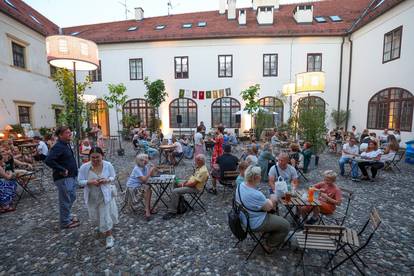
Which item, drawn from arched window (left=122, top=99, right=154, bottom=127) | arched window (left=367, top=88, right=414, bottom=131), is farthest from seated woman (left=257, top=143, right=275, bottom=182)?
arched window (left=122, top=99, right=154, bottom=127)

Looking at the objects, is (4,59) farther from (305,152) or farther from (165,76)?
(305,152)

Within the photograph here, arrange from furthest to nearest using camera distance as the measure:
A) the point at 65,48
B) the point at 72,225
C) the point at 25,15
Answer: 1. the point at 25,15
2. the point at 65,48
3. the point at 72,225

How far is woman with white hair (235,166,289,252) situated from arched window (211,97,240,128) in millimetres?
13678

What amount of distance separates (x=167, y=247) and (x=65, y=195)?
6.50 ft

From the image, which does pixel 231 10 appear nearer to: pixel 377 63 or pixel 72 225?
pixel 377 63

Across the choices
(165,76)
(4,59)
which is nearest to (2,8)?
(4,59)

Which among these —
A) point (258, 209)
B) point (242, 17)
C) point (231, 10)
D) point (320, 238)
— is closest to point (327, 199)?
point (320, 238)

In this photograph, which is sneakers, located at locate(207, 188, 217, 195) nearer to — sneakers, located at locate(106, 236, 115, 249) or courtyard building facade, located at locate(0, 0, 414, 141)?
sneakers, located at locate(106, 236, 115, 249)

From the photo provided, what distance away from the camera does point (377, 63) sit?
475 inches

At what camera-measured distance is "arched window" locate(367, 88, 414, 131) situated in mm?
10366

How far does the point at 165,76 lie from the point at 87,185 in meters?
14.4

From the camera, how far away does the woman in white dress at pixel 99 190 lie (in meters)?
3.08

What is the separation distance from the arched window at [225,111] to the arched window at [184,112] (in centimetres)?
156

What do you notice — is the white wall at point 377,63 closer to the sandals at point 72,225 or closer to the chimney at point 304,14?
the chimney at point 304,14
